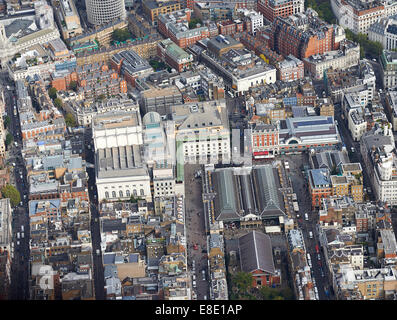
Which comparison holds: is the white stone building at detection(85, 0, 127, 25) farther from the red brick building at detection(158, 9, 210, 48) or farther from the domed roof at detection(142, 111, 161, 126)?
the domed roof at detection(142, 111, 161, 126)

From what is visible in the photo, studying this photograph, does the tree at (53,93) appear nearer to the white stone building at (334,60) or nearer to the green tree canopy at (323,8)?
the white stone building at (334,60)

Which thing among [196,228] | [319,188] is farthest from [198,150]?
[319,188]

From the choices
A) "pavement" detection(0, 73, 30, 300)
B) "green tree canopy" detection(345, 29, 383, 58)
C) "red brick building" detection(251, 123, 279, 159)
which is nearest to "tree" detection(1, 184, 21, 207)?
"pavement" detection(0, 73, 30, 300)

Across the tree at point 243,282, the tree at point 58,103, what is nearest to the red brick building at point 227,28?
the tree at point 58,103

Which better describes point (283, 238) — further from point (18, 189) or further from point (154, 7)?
point (154, 7)
